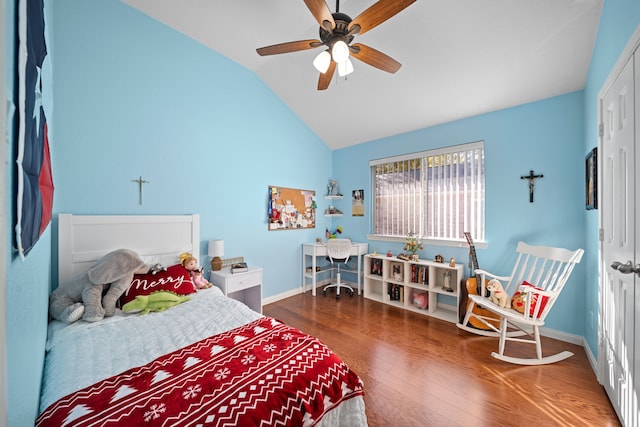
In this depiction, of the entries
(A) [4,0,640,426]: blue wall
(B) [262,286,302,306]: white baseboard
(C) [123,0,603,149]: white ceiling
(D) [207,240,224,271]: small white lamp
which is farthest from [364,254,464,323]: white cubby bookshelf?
(D) [207,240,224,271]: small white lamp

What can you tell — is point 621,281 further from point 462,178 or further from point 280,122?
point 280,122

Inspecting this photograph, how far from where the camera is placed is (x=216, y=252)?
2955 millimetres

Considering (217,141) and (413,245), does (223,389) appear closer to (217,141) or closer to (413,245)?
(217,141)

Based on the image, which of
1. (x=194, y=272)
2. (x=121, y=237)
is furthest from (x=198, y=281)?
(x=121, y=237)

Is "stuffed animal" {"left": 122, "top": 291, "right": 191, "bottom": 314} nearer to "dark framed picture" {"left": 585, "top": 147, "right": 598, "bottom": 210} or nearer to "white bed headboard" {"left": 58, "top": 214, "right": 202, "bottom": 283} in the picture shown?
"white bed headboard" {"left": 58, "top": 214, "right": 202, "bottom": 283}

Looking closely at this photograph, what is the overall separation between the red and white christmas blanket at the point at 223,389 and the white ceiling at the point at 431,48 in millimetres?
2739

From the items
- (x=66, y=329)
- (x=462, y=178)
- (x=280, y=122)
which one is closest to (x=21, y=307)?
(x=66, y=329)

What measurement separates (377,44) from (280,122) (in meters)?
1.80

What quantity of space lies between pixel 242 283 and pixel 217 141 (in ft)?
5.71

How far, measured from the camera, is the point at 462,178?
10.9 feet

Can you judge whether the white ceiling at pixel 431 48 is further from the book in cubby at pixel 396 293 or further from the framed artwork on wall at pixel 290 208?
the book in cubby at pixel 396 293

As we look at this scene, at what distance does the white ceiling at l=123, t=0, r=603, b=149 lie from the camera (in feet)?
6.84

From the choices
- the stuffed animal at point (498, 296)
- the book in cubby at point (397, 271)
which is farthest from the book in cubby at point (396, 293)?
the stuffed animal at point (498, 296)

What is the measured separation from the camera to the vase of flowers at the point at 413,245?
3590mm
